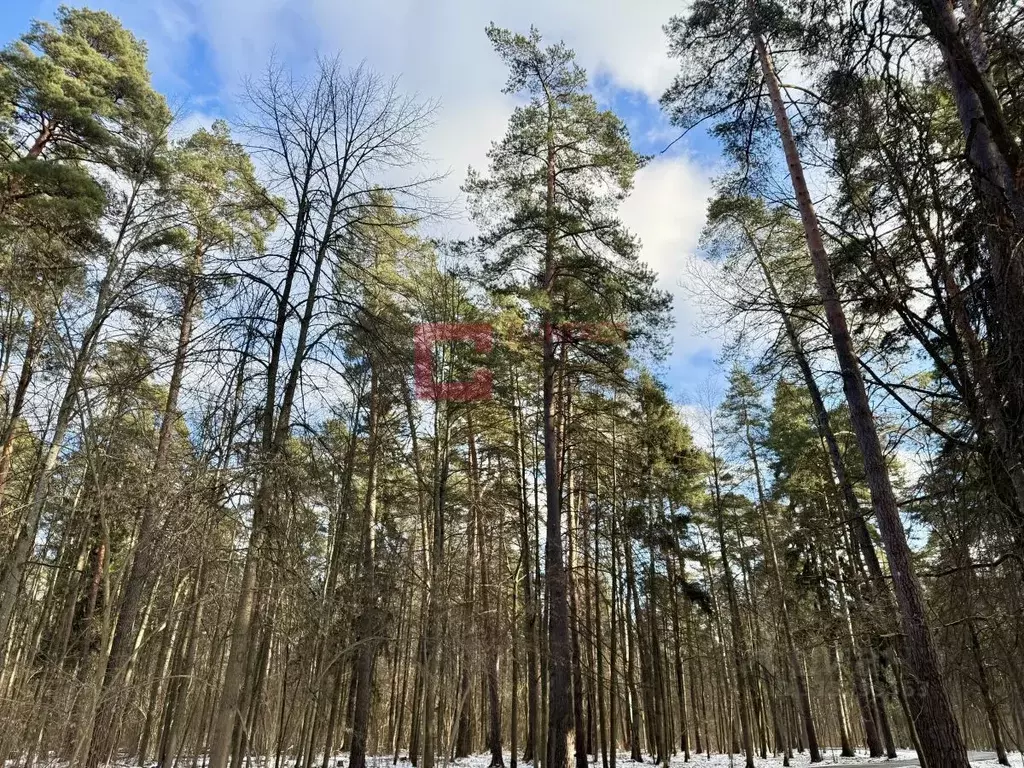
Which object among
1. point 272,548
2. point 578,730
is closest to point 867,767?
point 578,730

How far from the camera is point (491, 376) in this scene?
11.5 m

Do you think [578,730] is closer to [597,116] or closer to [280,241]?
[280,241]

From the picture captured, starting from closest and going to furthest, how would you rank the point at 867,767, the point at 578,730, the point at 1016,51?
the point at 1016,51 → the point at 578,730 → the point at 867,767

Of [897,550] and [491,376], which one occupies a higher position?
[491,376]

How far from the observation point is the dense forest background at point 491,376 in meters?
4.15

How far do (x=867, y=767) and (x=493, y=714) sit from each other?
337 inches

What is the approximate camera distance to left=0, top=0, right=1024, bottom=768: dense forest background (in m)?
4.15

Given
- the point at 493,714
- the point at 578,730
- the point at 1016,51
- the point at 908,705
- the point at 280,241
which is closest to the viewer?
the point at 1016,51

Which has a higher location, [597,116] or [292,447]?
[597,116]

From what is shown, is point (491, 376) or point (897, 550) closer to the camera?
point (897, 550)

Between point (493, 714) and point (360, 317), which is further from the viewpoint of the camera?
point (493, 714)

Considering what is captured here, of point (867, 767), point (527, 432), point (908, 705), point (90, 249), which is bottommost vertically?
point (867, 767)

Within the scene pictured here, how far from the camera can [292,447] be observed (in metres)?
5.28

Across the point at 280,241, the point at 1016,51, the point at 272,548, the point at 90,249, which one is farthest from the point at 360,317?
the point at 90,249
